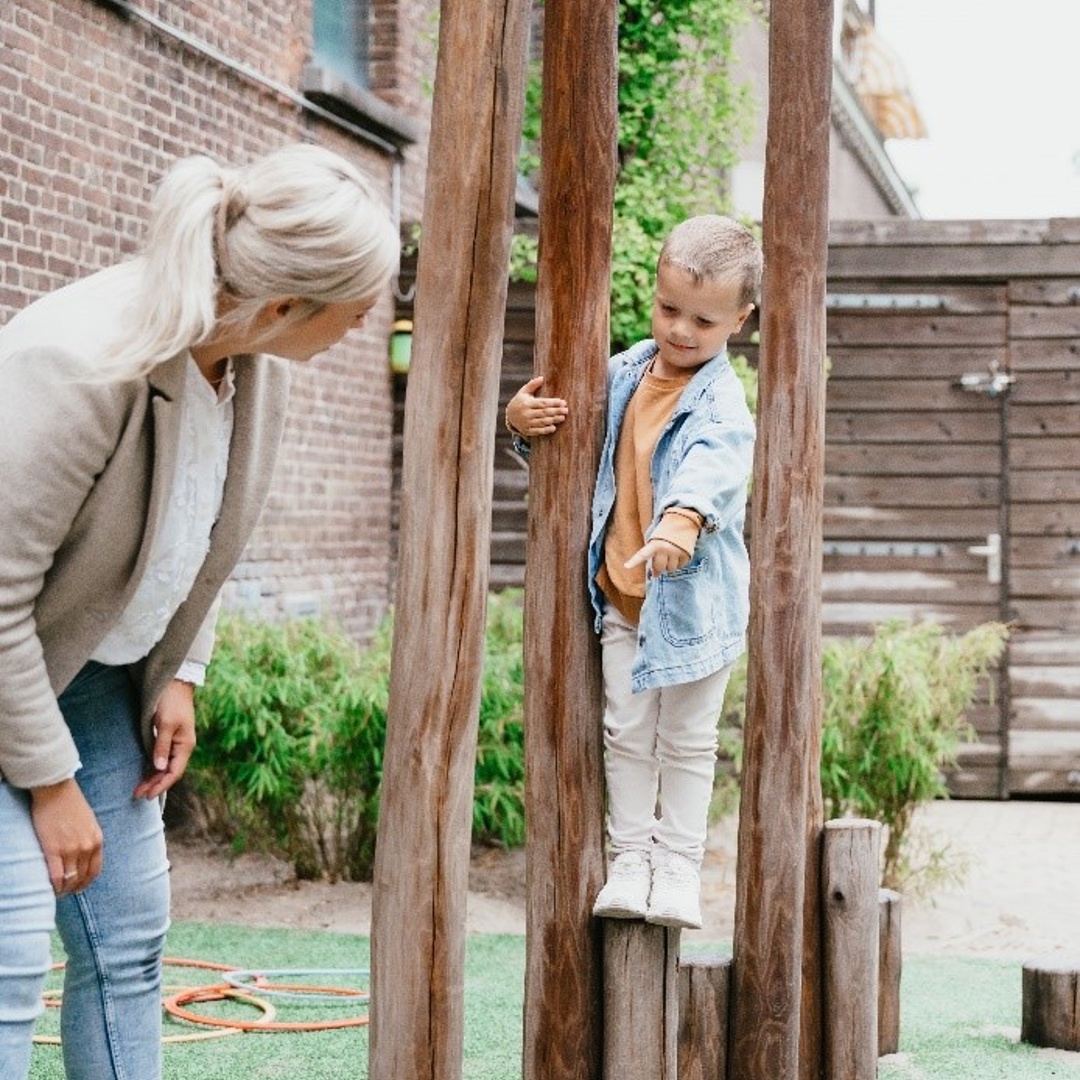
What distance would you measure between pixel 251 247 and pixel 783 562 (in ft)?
4.98

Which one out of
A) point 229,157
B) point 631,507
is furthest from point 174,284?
point 229,157

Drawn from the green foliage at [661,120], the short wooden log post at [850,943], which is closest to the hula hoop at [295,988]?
the short wooden log post at [850,943]

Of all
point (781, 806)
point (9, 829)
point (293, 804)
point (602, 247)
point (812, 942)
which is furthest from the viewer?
point (293, 804)

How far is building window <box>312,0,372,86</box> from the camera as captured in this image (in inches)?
376

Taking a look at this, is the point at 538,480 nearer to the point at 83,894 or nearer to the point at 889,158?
the point at 83,894

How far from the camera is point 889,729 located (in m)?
7.04

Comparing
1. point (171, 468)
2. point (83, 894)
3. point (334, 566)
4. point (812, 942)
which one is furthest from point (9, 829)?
point (334, 566)

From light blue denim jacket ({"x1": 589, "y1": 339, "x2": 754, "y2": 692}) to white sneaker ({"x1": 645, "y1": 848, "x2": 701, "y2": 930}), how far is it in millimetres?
323

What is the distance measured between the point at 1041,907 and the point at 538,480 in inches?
202

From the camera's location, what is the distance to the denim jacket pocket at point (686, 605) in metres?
3.08

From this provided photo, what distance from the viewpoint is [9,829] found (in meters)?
2.25

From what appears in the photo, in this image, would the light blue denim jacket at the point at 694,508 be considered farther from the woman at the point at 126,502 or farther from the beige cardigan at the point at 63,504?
the beige cardigan at the point at 63,504

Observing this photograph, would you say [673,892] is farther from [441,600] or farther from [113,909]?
[113,909]

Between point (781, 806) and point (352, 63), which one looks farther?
point (352, 63)
